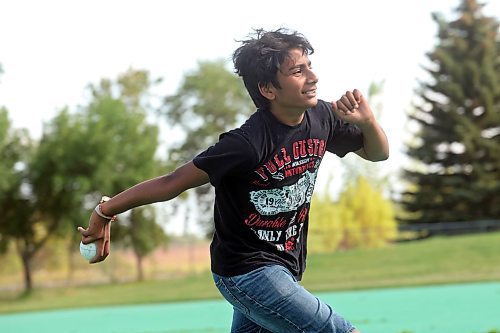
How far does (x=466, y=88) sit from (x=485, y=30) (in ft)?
9.76

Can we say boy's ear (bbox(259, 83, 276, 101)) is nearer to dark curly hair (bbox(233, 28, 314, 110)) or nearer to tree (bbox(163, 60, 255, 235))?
dark curly hair (bbox(233, 28, 314, 110))

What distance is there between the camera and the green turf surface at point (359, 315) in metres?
11.9

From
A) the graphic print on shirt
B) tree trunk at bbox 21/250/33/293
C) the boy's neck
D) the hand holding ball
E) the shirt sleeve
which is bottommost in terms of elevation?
tree trunk at bbox 21/250/33/293

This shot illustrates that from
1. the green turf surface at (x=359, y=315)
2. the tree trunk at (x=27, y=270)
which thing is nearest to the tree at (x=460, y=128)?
the tree trunk at (x=27, y=270)

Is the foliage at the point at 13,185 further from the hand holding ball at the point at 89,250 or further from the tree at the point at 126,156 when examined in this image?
the hand holding ball at the point at 89,250

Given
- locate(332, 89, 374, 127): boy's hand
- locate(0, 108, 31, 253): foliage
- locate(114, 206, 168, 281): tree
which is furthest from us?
locate(114, 206, 168, 281): tree

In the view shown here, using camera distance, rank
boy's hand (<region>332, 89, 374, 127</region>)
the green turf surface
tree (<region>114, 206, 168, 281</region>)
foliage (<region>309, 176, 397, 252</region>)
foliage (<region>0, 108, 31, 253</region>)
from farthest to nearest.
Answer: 1. foliage (<region>309, 176, 397, 252</region>)
2. tree (<region>114, 206, 168, 281</region>)
3. foliage (<region>0, 108, 31, 253</region>)
4. the green turf surface
5. boy's hand (<region>332, 89, 374, 127</region>)

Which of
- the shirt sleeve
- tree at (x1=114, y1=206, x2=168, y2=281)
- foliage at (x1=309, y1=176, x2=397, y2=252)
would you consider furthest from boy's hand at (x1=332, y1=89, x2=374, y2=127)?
foliage at (x1=309, y1=176, x2=397, y2=252)

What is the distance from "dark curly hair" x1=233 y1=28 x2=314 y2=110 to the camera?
4078mm

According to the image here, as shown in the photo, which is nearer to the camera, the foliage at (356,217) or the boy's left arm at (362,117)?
the boy's left arm at (362,117)

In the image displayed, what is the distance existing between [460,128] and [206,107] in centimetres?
1224

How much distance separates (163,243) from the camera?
32.6 meters

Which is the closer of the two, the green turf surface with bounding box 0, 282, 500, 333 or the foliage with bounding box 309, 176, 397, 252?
the green turf surface with bounding box 0, 282, 500, 333

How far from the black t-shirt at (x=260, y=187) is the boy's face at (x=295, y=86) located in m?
0.08
